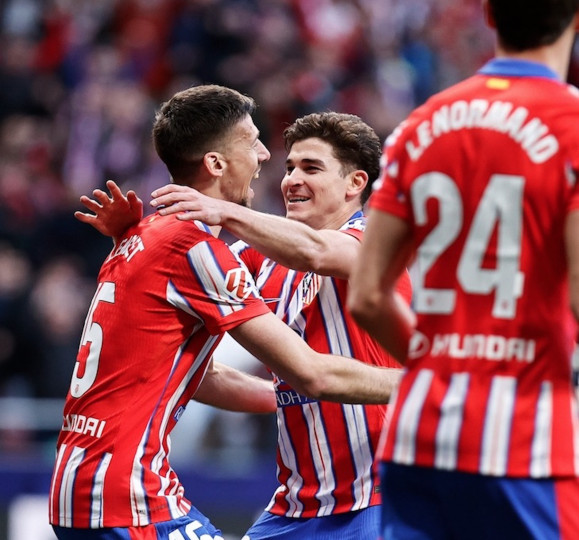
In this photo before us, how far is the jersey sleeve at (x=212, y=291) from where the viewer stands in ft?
14.7

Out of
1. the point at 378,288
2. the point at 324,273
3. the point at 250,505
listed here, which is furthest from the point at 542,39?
the point at 250,505

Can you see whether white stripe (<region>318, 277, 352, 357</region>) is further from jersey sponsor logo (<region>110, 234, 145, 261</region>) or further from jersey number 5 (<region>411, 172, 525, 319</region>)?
jersey number 5 (<region>411, 172, 525, 319</region>)

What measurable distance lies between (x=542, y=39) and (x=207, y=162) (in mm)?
2034

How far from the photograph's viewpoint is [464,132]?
3.19 metres

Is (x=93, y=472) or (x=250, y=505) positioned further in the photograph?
(x=250, y=505)

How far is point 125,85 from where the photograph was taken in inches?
525

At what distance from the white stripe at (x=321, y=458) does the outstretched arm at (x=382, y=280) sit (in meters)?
1.84

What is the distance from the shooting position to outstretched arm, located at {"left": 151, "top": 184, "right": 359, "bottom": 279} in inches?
179

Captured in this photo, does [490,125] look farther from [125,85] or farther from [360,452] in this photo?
[125,85]

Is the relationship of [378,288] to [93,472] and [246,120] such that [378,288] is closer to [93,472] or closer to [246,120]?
[93,472]

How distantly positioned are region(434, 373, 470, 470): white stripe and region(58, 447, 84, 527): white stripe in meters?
1.81

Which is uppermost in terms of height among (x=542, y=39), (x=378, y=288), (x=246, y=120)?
(x=246, y=120)

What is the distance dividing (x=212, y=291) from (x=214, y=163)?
0.71 m

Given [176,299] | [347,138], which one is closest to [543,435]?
[176,299]
